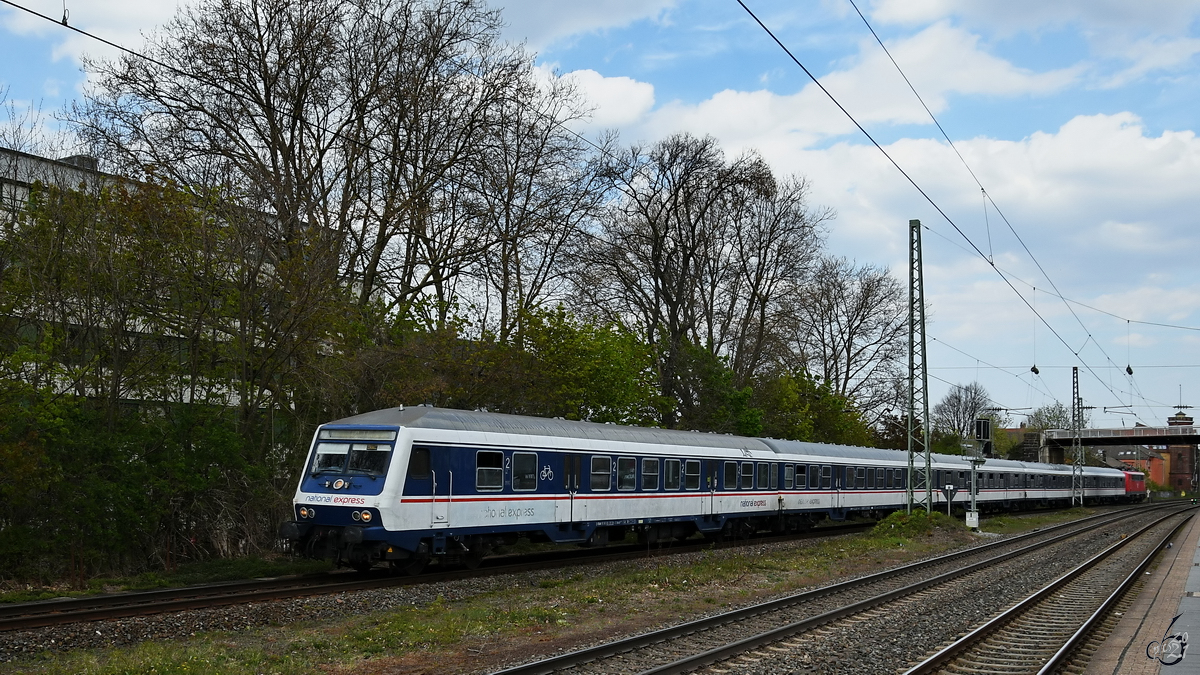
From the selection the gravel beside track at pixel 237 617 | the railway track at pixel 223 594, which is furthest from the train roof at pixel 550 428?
the gravel beside track at pixel 237 617

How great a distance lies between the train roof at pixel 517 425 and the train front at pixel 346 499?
412mm

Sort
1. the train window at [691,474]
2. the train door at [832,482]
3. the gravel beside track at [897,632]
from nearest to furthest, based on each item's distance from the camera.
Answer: the gravel beside track at [897,632] < the train window at [691,474] < the train door at [832,482]

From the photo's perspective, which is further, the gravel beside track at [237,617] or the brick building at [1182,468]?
the brick building at [1182,468]

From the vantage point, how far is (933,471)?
4184 centimetres

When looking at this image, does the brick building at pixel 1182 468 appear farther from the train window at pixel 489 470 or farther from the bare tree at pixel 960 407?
the train window at pixel 489 470

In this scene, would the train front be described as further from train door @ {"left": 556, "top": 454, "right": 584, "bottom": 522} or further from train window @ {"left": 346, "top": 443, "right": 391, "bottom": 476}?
train door @ {"left": 556, "top": 454, "right": 584, "bottom": 522}

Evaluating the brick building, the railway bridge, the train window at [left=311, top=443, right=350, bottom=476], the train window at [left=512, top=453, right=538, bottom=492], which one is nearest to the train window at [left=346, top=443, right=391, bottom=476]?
the train window at [left=311, top=443, right=350, bottom=476]

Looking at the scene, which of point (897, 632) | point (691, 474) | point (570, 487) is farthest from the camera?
point (691, 474)

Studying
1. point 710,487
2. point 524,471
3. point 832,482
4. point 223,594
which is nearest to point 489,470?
point 524,471

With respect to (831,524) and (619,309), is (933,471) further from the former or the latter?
(619,309)

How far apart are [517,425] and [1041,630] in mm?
10117

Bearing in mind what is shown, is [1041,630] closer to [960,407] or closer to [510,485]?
[510,485]

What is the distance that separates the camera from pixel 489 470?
19094 mm

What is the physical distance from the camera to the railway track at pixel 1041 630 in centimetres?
1159
